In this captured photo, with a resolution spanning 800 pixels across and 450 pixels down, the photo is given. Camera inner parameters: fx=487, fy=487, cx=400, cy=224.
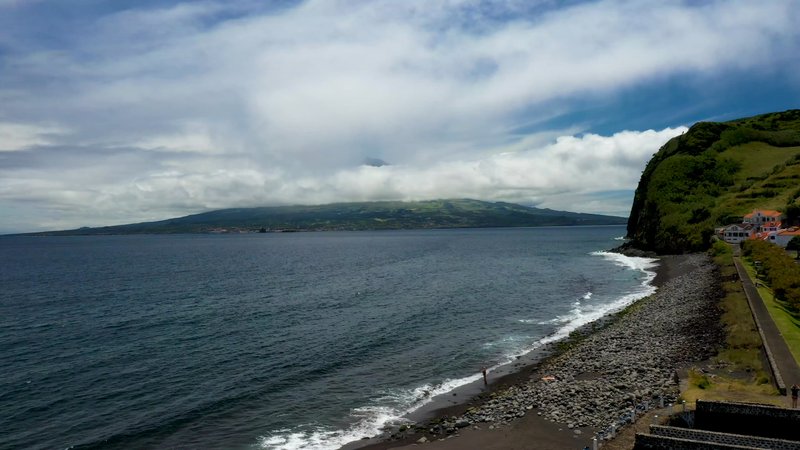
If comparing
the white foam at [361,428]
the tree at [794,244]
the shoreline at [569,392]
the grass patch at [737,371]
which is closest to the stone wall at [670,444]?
the shoreline at [569,392]

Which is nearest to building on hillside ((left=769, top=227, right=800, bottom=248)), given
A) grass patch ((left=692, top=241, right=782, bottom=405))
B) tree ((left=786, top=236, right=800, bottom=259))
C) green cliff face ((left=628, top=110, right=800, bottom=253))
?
tree ((left=786, top=236, right=800, bottom=259))

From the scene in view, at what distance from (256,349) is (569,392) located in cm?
3246

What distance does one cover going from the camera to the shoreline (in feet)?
98.0

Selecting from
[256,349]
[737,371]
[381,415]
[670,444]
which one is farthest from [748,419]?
[256,349]

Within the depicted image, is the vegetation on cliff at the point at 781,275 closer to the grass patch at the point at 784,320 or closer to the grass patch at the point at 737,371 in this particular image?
the grass patch at the point at 784,320

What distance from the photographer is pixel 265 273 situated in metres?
127

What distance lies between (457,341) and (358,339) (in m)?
11.3

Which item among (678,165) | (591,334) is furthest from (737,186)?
(591,334)

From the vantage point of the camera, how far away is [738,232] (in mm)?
119625

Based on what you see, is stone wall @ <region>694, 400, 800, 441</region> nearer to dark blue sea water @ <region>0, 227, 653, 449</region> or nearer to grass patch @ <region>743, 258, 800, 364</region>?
grass patch @ <region>743, 258, 800, 364</region>

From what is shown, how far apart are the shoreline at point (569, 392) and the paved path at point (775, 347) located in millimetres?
3881

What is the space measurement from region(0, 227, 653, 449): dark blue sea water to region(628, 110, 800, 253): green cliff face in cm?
4493

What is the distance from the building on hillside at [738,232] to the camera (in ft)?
388

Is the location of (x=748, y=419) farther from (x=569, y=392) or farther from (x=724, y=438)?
(x=569, y=392)
